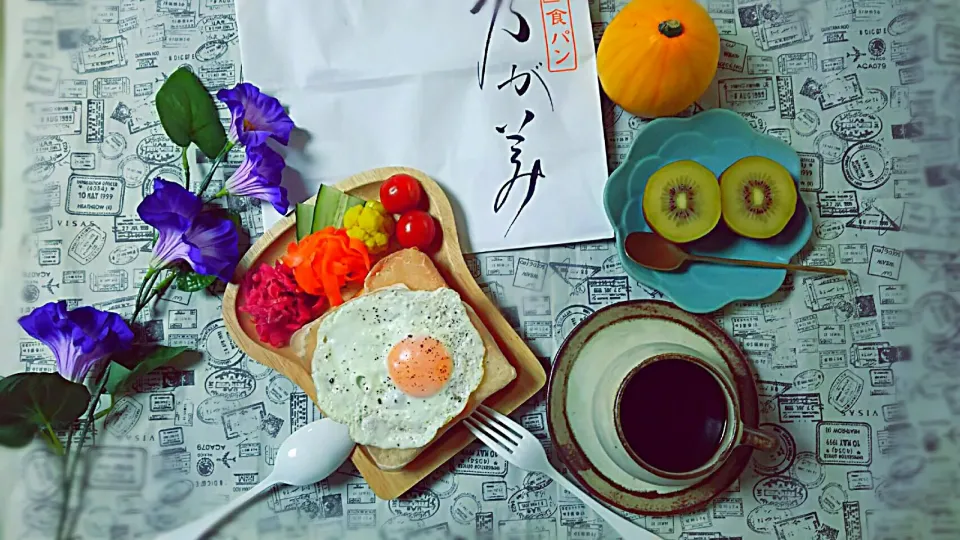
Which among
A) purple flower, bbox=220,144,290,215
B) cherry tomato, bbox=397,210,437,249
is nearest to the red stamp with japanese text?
cherry tomato, bbox=397,210,437,249

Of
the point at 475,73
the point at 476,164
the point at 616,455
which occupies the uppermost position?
the point at 475,73

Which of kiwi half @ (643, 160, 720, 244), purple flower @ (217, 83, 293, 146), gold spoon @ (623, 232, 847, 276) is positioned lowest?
gold spoon @ (623, 232, 847, 276)

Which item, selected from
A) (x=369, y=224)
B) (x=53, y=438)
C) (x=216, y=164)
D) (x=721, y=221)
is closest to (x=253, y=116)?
(x=216, y=164)

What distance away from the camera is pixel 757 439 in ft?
2.11

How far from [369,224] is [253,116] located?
0.61ft

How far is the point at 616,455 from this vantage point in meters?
0.68

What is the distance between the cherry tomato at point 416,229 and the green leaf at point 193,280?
→ 0.22m

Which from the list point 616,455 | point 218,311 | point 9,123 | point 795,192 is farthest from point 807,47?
point 9,123

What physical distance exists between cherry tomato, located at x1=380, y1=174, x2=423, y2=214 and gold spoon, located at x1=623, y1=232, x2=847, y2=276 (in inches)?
9.4

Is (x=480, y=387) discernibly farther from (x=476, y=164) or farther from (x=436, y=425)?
(x=476, y=164)

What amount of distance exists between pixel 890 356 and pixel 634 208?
0.35 m

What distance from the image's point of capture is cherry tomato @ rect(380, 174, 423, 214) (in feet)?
2.56

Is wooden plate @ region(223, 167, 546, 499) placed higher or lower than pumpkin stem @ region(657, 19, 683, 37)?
lower

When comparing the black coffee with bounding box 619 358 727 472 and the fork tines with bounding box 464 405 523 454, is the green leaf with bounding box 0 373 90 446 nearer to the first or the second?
the fork tines with bounding box 464 405 523 454
